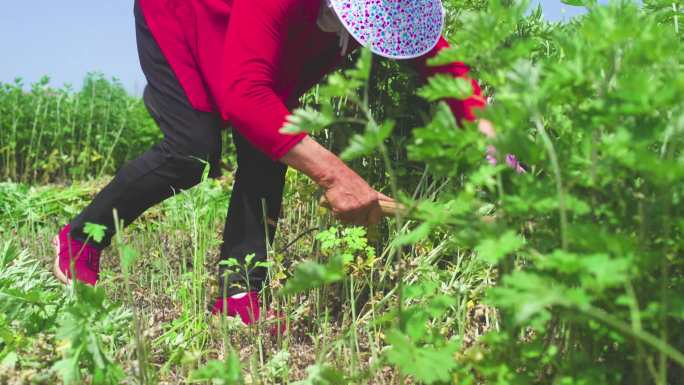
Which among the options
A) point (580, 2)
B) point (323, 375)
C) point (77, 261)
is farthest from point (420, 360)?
point (77, 261)

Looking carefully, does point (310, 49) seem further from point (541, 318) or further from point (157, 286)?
point (541, 318)

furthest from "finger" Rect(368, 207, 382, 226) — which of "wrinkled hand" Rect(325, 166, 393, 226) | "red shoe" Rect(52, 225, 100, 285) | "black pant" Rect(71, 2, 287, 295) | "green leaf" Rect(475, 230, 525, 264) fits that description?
"red shoe" Rect(52, 225, 100, 285)

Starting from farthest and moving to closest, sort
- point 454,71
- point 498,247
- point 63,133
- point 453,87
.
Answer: point 63,133 < point 454,71 < point 453,87 < point 498,247

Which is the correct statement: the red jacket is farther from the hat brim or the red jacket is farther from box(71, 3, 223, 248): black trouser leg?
the hat brim

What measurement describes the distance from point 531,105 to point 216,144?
1.45m

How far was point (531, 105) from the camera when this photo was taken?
1.03 metres

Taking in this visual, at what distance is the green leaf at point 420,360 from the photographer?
118cm

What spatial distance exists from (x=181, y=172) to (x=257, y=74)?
0.63 m

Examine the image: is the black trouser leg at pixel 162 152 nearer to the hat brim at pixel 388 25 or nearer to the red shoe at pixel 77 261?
the red shoe at pixel 77 261

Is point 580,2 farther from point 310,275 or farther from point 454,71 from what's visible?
point 310,275

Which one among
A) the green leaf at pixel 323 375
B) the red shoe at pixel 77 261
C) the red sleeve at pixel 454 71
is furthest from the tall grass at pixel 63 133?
the green leaf at pixel 323 375

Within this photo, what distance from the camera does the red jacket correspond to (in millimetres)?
1791

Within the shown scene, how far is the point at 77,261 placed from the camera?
234 cm

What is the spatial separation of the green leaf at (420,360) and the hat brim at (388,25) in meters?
0.80
